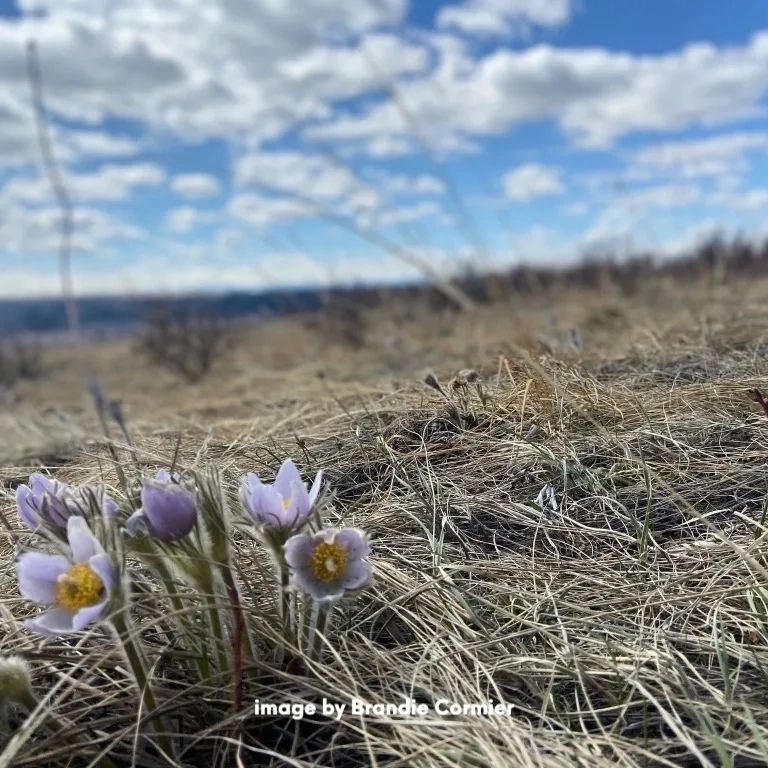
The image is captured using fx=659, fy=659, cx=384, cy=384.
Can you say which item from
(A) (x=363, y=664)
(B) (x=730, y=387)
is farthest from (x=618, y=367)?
(A) (x=363, y=664)

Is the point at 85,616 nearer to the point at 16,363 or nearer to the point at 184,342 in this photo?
the point at 184,342

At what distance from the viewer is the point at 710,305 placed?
19.7 feet

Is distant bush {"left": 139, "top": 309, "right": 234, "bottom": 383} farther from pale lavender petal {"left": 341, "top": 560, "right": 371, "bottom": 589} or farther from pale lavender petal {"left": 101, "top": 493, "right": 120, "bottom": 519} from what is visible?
pale lavender petal {"left": 341, "top": 560, "right": 371, "bottom": 589}

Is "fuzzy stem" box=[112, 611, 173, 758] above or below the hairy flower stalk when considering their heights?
below

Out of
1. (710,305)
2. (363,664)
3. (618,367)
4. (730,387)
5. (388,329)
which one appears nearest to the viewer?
(363,664)

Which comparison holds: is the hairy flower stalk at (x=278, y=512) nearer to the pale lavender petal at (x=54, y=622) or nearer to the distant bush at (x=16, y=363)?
the pale lavender petal at (x=54, y=622)

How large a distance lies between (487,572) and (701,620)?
419mm

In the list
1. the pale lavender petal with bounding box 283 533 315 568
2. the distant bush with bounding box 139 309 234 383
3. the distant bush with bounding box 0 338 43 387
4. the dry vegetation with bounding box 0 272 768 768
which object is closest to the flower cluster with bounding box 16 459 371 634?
the pale lavender petal with bounding box 283 533 315 568

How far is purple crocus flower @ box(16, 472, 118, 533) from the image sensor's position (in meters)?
1.07

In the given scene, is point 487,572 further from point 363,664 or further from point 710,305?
point 710,305

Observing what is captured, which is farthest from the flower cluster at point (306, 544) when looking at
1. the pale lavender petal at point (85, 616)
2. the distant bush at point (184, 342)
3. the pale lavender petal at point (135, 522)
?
the distant bush at point (184, 342)

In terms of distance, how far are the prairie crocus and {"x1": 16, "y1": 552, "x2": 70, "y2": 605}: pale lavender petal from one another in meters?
0.35

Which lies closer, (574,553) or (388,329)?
(574,553)

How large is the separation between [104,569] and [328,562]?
0.33 metres
